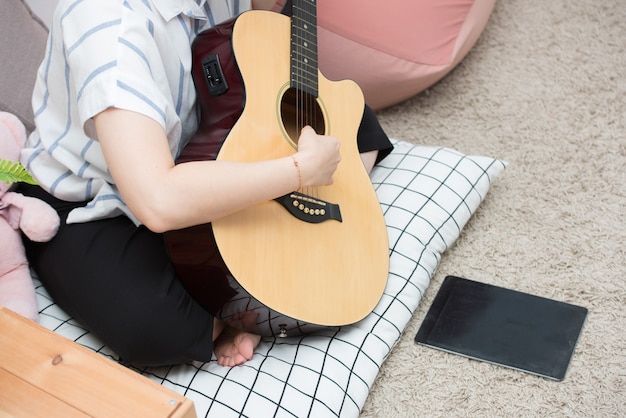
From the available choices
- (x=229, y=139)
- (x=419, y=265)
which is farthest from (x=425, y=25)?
(x=229, y=139)

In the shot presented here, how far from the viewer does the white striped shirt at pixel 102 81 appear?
840mm

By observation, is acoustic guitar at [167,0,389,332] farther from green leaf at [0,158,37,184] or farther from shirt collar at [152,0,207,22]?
green leaf at [0,158,37,184]

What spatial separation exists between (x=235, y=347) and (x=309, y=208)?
25 cm

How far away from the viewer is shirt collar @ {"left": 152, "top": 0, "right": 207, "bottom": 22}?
3.14 feet

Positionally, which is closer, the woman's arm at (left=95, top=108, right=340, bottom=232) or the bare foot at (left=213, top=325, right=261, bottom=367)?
the woman's arm at (left=95, top=108, right=340, bottom=232)

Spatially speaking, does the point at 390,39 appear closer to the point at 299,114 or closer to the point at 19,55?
the point at 299,114

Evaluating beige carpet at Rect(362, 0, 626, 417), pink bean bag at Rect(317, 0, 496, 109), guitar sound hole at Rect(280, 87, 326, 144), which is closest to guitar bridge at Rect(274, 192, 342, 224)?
guitar sound hole at Rect(280, 87, 326, 144)

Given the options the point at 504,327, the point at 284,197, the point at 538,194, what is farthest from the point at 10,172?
the point at 538,194

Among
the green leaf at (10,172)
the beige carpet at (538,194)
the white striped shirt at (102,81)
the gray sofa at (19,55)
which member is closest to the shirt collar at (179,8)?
the white striped shirt at (102,81)

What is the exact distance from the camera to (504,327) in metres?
1.16

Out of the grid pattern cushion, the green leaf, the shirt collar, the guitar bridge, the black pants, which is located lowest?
the grid pattern cushion

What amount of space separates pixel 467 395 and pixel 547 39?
1.12 m

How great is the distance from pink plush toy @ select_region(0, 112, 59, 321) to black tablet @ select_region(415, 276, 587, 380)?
2.13ft

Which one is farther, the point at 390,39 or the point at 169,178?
the point at 390,39
